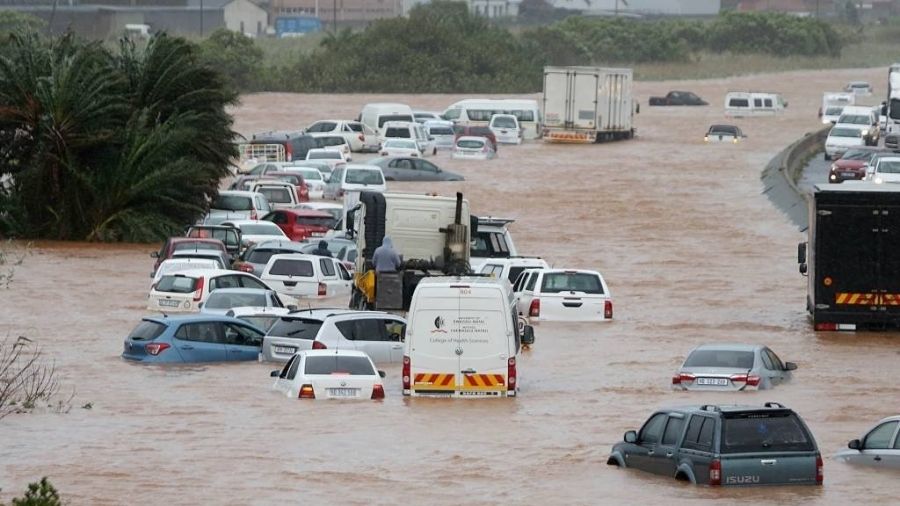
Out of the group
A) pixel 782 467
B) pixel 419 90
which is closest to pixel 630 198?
pixel 782 467

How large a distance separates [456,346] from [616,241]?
30.6 metres

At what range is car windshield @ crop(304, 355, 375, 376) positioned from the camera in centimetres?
2902

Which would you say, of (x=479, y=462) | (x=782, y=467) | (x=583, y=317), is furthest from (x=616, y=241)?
(x=782, y=467)

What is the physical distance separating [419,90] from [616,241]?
71.4 meters

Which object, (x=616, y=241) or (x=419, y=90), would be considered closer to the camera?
(x=616, y=241)

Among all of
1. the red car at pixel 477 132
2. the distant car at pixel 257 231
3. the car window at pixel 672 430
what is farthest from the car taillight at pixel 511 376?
the red car at pixel 477 132

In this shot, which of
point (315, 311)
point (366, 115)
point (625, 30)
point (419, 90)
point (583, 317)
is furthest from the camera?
point (625, 30)

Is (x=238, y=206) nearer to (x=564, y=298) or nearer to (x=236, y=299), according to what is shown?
(x=564, y=298)

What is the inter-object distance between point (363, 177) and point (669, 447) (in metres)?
44.2

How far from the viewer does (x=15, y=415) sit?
28.4 meters

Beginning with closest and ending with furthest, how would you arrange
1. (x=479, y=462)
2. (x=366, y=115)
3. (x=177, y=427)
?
(x=479, y=462) < (x=177, y=427) < (x=366, y=115)

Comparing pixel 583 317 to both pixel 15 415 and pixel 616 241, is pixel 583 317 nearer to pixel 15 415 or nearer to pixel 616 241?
pixel 15 415

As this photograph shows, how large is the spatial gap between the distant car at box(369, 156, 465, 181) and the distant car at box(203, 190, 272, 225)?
1599cm

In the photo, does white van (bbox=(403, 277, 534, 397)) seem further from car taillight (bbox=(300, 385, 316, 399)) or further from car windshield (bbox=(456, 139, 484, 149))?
car windshield (bbox=(456, 139, 484, 149))
